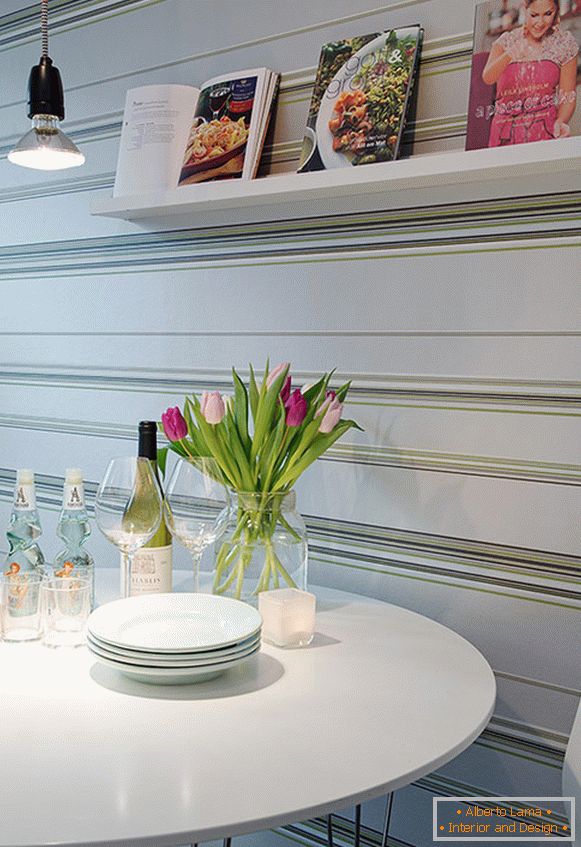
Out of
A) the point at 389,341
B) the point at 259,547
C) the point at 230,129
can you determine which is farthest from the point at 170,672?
the point at 230,129

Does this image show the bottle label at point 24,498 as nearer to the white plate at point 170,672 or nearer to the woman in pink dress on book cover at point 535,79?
the white plate at point 170,672

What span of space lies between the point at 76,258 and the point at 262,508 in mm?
1182

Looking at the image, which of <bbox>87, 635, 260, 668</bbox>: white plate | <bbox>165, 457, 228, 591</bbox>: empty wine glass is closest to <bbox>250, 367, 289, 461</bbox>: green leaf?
<bbox>165, 457, 228, 591</bbox>: empty wine glass

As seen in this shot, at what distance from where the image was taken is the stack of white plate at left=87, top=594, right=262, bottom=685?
1.18 m

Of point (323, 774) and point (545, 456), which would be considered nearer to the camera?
point (323, 774)

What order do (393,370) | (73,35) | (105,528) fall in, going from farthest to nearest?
(73,35)
(393,370)
(105,528)

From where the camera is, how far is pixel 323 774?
3.19ft

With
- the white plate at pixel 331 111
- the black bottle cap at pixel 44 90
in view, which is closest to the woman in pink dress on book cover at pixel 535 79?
the white plate at pixel 331 111

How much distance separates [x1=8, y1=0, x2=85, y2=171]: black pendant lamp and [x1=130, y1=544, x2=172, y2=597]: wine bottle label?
Answer: 849 mm

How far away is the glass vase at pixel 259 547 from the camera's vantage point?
1.50 metres

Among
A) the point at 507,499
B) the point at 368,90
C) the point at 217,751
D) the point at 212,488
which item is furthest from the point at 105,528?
the point at 368,90

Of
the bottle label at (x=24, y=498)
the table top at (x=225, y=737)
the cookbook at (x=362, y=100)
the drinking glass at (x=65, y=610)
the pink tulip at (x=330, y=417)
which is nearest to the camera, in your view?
the table top at (x=225, y=737)

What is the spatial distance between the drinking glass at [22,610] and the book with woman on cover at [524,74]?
3.54 feet

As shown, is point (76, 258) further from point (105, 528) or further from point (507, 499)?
point (507, 499)
